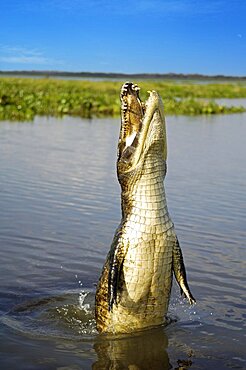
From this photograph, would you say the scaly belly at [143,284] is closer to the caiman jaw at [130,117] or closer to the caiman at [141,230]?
the caiman at [141,230]

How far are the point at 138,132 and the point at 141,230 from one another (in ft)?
2.84

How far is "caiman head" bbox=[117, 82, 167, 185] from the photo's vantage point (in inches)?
235

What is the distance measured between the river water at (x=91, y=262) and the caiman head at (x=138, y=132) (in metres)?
1.56

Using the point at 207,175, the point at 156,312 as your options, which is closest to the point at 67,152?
the point at 207,175

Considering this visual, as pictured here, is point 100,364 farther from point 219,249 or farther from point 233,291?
point 219,249

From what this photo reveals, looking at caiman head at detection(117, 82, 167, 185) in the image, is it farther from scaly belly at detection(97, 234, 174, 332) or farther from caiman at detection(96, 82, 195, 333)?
scaly belly at detection(97, 234, 174, 332)

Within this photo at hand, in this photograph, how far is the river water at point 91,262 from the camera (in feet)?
19.9

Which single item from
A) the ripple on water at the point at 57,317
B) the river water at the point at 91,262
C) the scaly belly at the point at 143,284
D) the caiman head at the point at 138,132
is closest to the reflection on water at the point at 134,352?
the river water at the point at 91,262

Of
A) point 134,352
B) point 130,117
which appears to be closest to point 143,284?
point 134,352

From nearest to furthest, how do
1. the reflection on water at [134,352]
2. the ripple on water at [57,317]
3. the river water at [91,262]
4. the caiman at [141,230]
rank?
the reflection on water at [134,352] → the caiman at [141,230] → the river water at [91,262] → the ripple on water at [57,317]

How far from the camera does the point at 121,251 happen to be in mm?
5930

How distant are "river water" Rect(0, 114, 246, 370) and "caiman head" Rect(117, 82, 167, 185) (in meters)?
1.56

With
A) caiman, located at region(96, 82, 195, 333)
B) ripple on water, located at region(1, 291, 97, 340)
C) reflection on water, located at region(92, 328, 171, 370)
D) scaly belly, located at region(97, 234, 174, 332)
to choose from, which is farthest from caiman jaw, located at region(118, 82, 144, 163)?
ripple on water, located at region(1, 291, 97, 340)

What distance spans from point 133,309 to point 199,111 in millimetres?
37932
